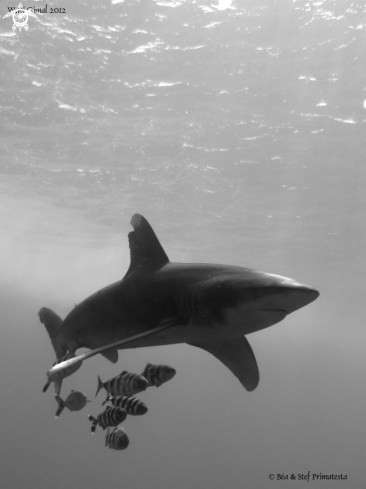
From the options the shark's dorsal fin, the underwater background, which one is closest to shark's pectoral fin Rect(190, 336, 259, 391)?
the shark's dorsal fin

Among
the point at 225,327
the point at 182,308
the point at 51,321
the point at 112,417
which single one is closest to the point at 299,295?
the point at 225,327

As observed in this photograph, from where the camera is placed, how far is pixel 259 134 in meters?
14.9

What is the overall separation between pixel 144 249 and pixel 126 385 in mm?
1839

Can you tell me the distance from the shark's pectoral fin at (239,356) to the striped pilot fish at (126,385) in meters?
1.16

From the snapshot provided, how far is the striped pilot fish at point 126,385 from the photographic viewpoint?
4.64 meters

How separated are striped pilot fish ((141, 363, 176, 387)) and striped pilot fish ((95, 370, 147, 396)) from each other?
18 centimetres

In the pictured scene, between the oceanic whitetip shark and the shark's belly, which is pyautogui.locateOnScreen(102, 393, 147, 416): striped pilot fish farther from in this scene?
the shark's belly

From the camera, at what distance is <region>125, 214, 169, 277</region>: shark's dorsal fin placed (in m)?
4.08

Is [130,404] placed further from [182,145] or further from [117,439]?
[182,145]

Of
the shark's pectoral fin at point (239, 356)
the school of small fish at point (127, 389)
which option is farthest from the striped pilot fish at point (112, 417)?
the shark's pectoral fin at point (239, 356)

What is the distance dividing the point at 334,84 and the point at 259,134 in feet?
11.8

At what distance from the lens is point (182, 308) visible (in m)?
3.38

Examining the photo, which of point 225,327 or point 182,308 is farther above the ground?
point 182,308

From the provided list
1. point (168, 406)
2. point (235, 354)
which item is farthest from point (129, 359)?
point (235, 354)
